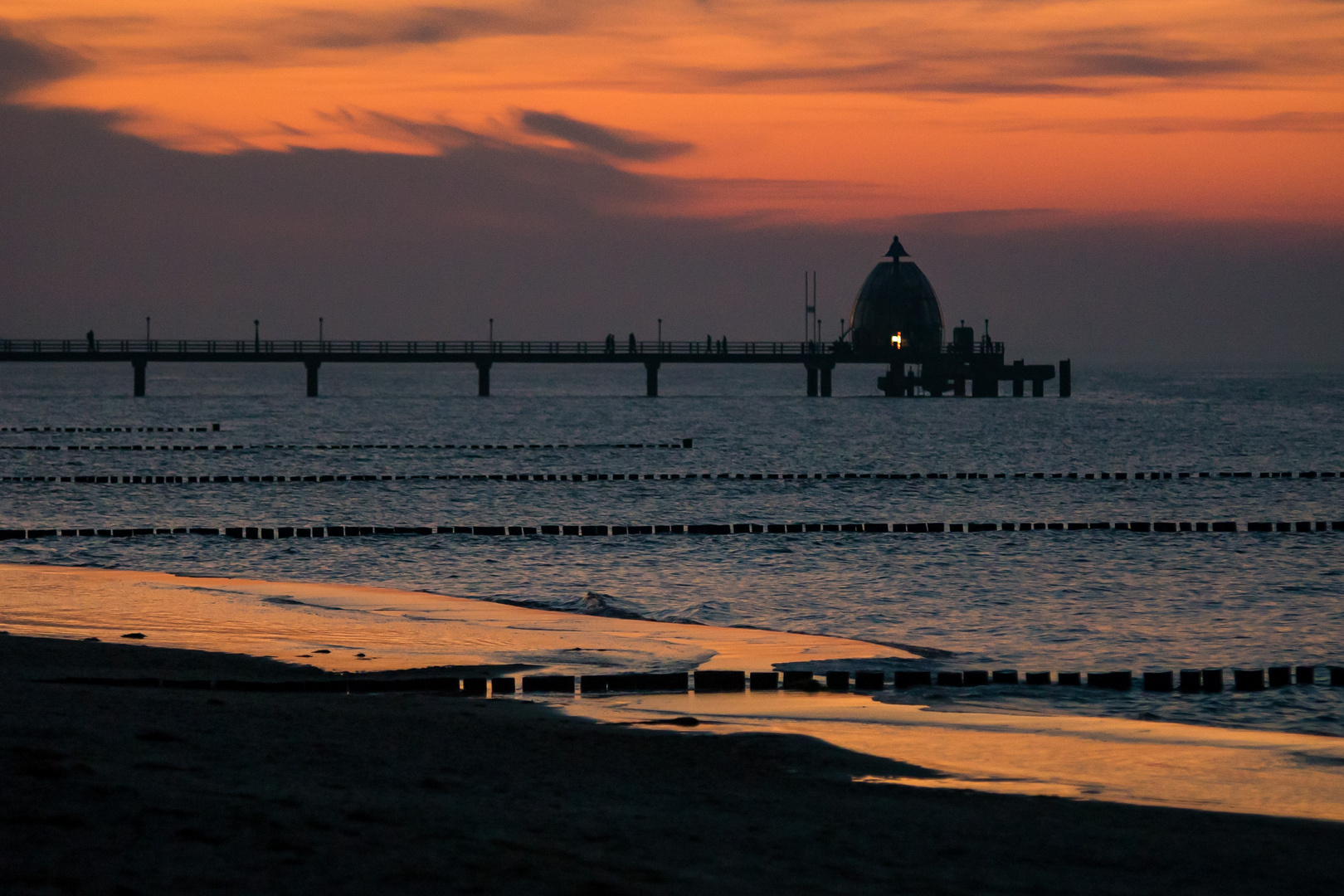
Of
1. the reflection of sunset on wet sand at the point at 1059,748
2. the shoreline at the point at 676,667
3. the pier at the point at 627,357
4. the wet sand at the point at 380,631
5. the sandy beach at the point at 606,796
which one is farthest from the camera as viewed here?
the pier at the point at 627,357

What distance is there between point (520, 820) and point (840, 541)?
22229 mm

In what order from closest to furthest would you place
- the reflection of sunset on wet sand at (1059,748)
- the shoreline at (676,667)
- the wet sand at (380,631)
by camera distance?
1. the reflection of sunset on wet sand at (1059,748)
2. the shoreline at (676,667)
3. the wet sand at (380,631)

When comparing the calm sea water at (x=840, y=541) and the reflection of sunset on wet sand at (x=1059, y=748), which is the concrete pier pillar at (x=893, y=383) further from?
the reflection of sunset on wet sand at (x=1059, y=748)

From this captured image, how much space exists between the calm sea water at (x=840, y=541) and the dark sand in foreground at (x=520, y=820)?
14.3 ft

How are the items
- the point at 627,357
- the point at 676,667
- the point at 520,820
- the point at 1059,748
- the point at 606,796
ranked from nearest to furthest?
the point at 520,820 → the point at 606,796 → the point at 1059,748 → the point at 676,667 → the point at 627,357

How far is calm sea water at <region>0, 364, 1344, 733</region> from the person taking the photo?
18156mm

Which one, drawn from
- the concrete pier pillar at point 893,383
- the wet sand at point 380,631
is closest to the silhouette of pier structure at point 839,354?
the concrete pier pillar at point 893,383

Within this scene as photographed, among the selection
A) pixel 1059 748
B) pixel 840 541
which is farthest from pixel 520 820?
pixel 840 541

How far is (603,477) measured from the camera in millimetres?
48812

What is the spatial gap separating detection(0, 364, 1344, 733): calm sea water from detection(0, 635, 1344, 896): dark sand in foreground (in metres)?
4.36

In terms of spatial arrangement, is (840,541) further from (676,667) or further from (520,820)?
→ (520,820)

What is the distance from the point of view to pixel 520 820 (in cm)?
812

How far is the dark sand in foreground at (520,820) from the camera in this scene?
6887 mm

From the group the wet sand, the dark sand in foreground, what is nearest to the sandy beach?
the dark sand in foreground
